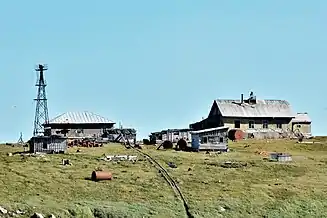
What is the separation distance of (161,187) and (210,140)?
82.5 feet

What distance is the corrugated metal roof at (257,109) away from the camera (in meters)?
97.3

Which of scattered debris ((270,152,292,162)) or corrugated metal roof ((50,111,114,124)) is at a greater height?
corrugated metal roof ((50,111,114,124))

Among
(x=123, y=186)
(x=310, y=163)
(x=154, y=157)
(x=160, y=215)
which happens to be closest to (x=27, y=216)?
(x=160, y=215)

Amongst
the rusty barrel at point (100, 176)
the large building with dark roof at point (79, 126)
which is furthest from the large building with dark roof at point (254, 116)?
the rusty barrel at point (100, 176)

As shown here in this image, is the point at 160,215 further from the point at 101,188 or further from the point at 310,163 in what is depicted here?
the point at 310,163

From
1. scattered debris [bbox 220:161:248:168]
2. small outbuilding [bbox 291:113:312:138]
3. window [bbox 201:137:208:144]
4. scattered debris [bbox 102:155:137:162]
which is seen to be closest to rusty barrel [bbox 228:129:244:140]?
small outbuilding [bbox 291:113:312:138]

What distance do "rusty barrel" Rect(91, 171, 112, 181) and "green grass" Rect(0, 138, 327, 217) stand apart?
653mm

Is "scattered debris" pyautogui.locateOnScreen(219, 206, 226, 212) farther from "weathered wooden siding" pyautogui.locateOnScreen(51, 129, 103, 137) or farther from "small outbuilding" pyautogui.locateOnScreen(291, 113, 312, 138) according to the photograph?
"small outbuilding" pyautogui.locateOnScreen(291, 113, 312, 138)

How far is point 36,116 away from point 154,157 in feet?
98.9

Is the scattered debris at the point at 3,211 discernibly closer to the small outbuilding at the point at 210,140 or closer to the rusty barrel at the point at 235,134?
the small outbuilding at the point at 210,140

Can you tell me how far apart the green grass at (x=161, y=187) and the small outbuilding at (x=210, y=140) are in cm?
755

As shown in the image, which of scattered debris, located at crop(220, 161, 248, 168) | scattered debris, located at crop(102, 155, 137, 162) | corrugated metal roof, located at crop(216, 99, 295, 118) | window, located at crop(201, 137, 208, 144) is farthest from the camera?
corrugated metal roof, located at crop(216, 99, 295, 118)

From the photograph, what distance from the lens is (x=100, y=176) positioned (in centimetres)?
5450

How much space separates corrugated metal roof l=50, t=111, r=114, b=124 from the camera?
9194 centimetres
